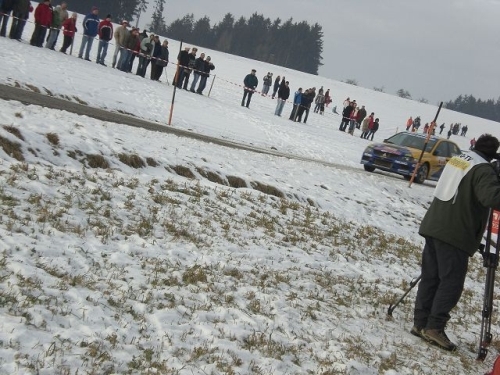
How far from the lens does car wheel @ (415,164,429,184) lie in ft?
60.7

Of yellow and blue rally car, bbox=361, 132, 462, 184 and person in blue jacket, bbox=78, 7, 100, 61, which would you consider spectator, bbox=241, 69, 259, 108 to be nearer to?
person in blue jacket, bbox=78, 7, 100, 61

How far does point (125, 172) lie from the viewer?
9.18 metres

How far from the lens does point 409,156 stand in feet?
61.1

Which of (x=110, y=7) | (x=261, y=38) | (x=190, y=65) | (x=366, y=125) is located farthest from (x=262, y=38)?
(x=190, y=65)

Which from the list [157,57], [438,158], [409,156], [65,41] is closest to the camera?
[409,156]

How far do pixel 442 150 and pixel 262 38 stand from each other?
139 meters

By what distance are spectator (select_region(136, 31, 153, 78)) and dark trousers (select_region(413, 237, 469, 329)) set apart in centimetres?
2040

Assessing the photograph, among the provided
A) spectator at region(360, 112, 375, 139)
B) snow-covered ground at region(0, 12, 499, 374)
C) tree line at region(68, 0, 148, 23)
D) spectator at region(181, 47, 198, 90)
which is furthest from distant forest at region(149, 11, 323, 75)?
snow-covered ground at region(0, 12, 499, 374)

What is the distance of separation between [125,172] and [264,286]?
12.5 feet

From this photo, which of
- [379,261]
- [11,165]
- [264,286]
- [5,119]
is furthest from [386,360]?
[5,119]

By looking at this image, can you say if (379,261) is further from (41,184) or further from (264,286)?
(41,184)

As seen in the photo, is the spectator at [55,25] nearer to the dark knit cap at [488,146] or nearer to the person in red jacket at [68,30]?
the person in red jacket at [68,30]

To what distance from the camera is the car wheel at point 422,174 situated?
18.5 meters

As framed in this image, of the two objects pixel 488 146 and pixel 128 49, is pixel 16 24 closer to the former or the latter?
pixel 128 49
